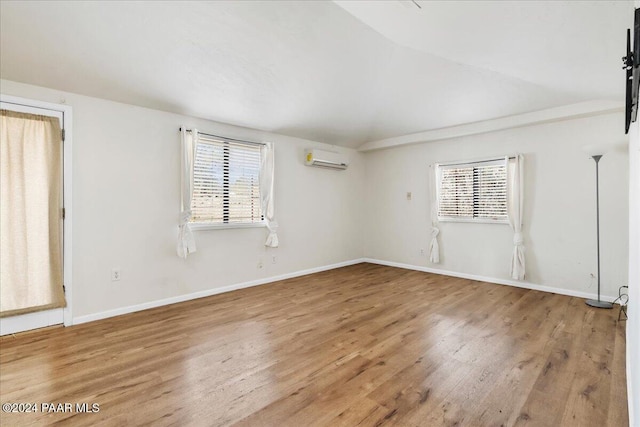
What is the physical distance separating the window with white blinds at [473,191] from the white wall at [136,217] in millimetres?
2910

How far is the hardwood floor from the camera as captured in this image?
168cm

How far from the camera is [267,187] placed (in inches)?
181

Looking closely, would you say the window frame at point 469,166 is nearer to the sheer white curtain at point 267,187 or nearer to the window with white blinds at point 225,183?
the sheer white curtain at point 267,187

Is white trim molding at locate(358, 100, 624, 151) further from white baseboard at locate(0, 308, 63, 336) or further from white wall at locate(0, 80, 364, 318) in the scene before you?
white baseboard at locate(0, 308, 63, 336)

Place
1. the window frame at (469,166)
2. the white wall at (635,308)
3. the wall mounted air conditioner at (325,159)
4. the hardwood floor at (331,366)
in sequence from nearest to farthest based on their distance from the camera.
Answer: the white wall at (635,308), the hardwood floor at (331,366), the window frame at (469,166), the wall mounted air conditioner at (325,159)

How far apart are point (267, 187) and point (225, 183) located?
0.67 metres

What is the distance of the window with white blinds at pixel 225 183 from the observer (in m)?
3.95

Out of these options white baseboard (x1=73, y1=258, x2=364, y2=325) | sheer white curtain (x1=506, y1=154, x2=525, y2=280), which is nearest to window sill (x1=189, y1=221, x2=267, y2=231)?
white baseboard (x1=73, y1=258, x2=364, y2=325)

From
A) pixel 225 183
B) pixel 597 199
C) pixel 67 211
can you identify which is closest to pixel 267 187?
pixel 225 183

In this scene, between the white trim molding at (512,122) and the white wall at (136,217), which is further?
the white trim molding at (512,122)

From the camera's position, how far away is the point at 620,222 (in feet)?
11.7

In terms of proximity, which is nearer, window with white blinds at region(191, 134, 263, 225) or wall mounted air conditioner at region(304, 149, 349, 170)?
window with white blinds at region(191, 134, 263, 225)

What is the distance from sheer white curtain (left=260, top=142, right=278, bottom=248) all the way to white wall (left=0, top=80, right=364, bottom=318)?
16cm

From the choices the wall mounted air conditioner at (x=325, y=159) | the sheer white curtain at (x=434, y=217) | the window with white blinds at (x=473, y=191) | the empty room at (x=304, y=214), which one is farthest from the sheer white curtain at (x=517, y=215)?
the wall mounted air conditioner at (x=325, y=159)
